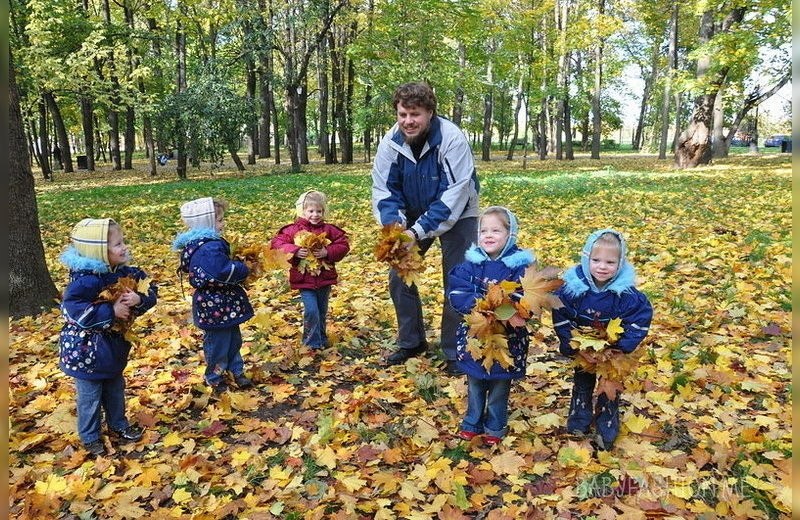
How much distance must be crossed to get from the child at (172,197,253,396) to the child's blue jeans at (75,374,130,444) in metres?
0.71

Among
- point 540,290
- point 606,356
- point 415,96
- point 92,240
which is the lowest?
point 606,356

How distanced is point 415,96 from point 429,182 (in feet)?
2.08

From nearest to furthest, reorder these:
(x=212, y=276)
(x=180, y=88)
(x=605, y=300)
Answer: (x=605, y=300) → (x=212, y=276) → (x=180, y=88)

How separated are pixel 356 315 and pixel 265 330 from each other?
0.97 metres

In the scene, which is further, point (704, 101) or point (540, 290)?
point (704, 101)

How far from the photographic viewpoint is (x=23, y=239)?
5.64 meters

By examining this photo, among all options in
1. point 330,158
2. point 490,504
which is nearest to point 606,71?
point 330,158

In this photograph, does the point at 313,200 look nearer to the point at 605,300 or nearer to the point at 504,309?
the point at 504,309

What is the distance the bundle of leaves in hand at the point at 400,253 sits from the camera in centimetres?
389

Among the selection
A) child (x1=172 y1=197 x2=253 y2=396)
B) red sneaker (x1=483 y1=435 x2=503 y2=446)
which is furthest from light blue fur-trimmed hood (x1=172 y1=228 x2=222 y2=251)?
red sneaker (x1=483 y1=435 x2=503 y2=446)

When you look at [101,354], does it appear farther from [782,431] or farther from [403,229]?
[782,431]

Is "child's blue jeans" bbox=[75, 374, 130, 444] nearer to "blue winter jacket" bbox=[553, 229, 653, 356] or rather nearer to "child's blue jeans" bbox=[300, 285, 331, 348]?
"child's blue jeans" bbox=[300, 285, 331, 348]

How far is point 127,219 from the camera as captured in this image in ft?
37.8

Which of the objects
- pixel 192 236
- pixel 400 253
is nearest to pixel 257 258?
pixel 192 236
